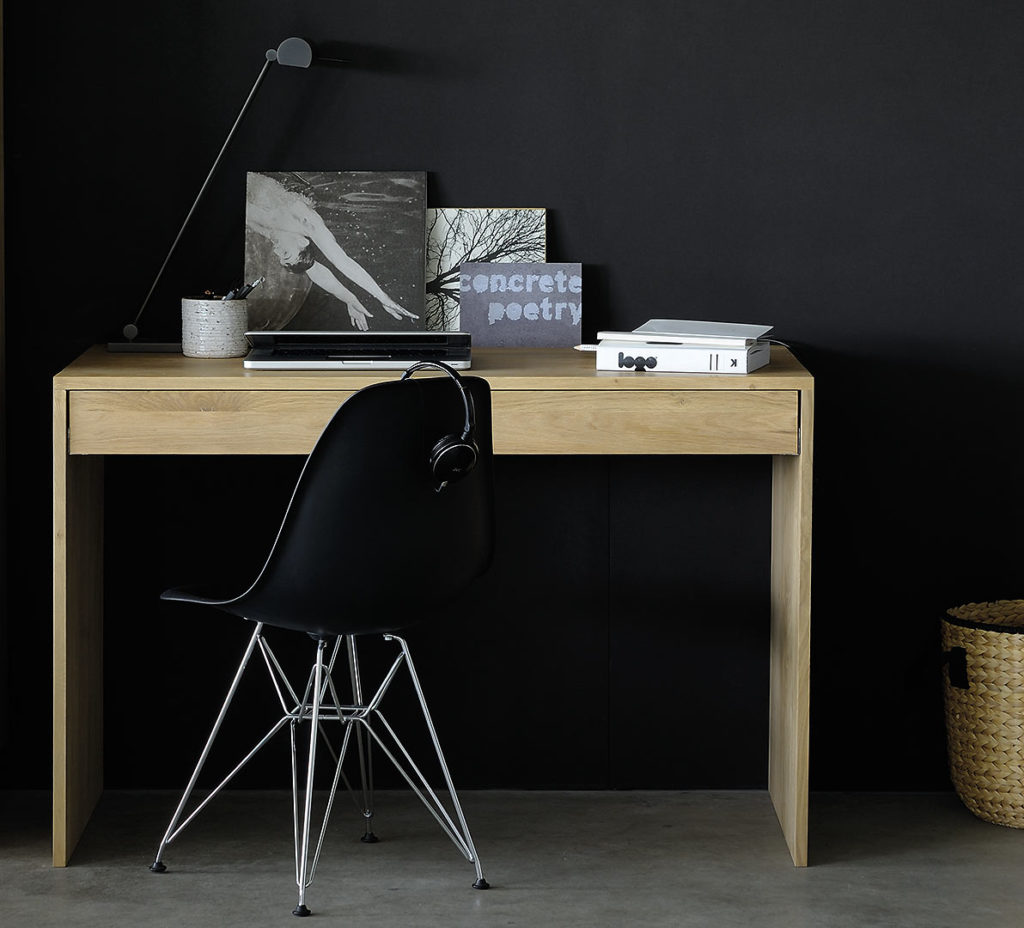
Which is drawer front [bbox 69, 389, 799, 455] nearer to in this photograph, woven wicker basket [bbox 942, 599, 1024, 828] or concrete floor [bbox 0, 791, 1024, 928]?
woven wicker basket [bbox 942, 599, 1024, 828]

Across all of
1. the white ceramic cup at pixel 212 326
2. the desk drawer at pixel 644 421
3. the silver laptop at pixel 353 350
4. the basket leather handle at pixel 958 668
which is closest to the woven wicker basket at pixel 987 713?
the basket leather handle at pixel 958 668

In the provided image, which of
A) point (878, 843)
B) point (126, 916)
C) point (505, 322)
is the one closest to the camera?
point (126, 916)

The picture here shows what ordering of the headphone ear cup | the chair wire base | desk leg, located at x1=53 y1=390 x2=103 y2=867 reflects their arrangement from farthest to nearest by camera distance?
1. desk leg, located at x1=53 y1=390 x2=103 y2=867
2. the chair wire base
3. the headphone ear cup

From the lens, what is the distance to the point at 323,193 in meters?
3.01

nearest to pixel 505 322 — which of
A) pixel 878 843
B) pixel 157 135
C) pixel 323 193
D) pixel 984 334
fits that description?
pixel 323 193

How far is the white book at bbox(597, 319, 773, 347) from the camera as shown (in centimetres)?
267

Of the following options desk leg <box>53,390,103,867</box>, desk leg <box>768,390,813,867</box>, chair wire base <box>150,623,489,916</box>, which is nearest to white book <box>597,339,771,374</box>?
desk leg <box>768,390,813,867</box>

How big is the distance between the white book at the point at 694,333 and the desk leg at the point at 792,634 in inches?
7.3

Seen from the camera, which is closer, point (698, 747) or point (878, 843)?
point (878, 843)

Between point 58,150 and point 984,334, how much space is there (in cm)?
202

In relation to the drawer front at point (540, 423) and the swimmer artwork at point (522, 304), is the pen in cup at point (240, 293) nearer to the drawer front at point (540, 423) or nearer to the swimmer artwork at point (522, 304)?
the drawer front at point (540, 423)

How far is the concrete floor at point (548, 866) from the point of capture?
2.51m

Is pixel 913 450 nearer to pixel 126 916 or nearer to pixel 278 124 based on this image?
pixel 278 124

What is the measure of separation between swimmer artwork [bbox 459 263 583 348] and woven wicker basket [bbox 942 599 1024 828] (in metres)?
1.03
